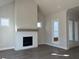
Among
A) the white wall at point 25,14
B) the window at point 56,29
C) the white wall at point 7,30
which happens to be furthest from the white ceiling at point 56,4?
the white wall at point 7,30

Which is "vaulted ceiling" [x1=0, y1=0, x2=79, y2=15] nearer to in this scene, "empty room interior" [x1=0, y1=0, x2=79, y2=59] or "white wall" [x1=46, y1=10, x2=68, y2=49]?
"empty room interior" [x1=0, y1=0, x2=79, y2=59]

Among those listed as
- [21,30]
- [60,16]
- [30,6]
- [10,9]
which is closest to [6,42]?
[21,30]

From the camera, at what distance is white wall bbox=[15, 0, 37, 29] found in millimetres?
6000

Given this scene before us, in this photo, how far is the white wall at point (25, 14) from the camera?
6.00 meters

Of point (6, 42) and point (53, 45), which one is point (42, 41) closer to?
point (53, 45)

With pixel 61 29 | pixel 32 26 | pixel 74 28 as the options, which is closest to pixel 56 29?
pixel 61 29

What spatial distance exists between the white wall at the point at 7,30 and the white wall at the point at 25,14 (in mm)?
556

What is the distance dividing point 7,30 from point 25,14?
159 cm

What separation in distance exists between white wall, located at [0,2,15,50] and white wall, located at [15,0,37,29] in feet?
1.82

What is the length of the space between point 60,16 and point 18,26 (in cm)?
296

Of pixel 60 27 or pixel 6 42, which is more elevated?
pixel 60 27

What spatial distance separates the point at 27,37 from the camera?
6445mm

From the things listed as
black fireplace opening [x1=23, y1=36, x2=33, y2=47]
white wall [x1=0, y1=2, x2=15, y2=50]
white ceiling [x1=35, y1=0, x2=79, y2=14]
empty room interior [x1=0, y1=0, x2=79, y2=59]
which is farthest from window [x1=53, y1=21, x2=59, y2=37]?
white wall [x1=0, y1=2, x2=15, y2=50]

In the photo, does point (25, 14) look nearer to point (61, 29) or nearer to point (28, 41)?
point (28, 41)
